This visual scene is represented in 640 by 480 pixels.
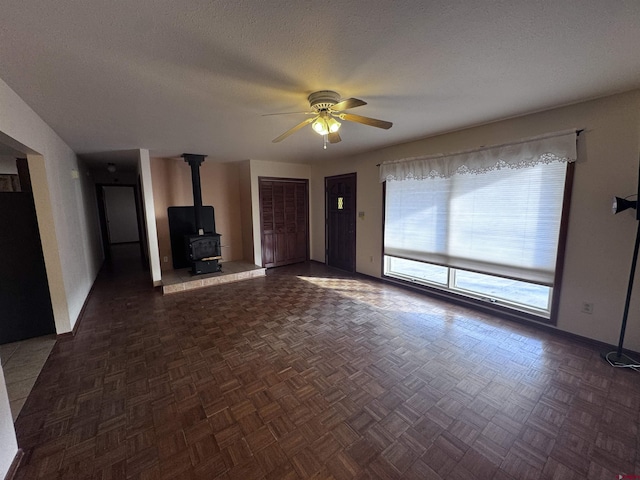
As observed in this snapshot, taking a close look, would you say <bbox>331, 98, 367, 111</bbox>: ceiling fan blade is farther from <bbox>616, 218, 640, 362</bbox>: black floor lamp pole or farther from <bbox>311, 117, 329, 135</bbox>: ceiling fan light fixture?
<bbox>616, 218, 640, 362</bbox>: black floor lamp pole

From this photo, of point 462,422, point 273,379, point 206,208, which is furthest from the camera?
point 206,208

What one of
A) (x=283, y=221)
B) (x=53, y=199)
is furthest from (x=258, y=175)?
(x=53, y=199)

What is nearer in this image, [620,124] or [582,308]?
[620,124]

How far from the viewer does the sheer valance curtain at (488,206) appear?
2.73m

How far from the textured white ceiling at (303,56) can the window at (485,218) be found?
55 cm

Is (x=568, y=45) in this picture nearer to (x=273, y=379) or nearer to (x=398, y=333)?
(x=398, y=333)

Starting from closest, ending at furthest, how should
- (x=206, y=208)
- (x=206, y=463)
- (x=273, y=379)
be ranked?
(x=206, y=463)
(x=273, y=379)
(x=206, y=208)

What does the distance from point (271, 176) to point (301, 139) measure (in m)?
2.03

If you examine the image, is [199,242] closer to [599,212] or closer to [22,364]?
[22,364]

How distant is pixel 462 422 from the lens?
1.71 meters

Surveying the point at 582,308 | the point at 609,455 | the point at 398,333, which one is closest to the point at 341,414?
the point at 398,333

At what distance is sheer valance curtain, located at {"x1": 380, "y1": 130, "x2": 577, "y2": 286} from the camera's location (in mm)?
2730

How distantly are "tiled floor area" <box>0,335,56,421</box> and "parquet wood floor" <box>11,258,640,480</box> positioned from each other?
69mm

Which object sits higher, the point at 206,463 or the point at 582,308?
the point at 582,308
